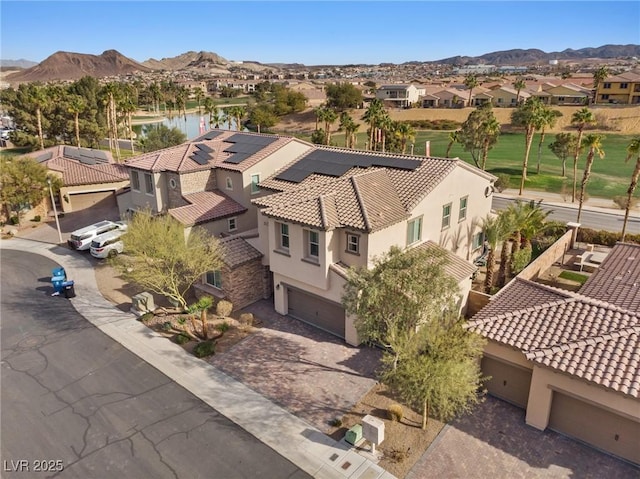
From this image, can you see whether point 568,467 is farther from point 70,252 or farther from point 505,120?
point 505,120

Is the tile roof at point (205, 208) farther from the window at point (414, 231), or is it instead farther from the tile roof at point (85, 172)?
the tile roof at point (85, 172)

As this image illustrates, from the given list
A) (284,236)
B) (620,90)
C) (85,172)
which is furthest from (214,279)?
(620,90)

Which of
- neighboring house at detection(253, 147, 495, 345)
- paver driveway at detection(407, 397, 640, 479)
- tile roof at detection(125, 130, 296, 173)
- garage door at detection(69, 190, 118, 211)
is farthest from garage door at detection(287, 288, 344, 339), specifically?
garage door at detection(69, 190, 118, 211)

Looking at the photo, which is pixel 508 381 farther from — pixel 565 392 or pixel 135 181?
pixel 135 181

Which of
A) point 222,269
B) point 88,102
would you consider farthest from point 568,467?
point 88,102

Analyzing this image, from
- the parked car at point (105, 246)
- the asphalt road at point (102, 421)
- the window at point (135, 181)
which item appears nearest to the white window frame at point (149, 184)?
the window at point (135, 181)

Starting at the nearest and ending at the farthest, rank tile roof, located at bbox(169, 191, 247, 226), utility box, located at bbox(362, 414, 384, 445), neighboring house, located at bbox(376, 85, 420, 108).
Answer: utility box, located at bbox(362, 414, 384, 445) < tile roof, located at bbox(169, 191, 247, 226) < neighboring house, located at bbox(376, 85, 420, 108)

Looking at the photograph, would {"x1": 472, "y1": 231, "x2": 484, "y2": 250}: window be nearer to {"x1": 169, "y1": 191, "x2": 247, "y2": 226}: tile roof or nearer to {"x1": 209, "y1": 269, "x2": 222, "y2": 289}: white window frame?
{"x1": 169, "y1": 191, "x2": 247, "y2": 226}: tile roof
